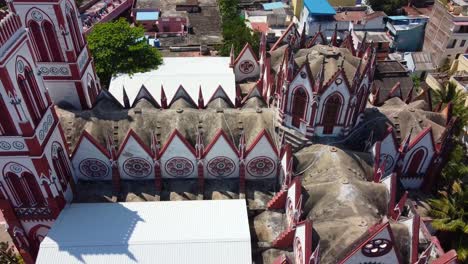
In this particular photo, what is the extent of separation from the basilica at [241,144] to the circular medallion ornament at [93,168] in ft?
0.35

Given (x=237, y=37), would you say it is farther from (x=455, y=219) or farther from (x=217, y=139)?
(x=455, y=219)

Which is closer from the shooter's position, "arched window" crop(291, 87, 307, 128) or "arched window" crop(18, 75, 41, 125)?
"arched window" crop(18, 75, 41, 125)

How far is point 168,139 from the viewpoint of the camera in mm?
30062

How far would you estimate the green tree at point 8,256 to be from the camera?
29070mm

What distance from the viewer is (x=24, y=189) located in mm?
26438

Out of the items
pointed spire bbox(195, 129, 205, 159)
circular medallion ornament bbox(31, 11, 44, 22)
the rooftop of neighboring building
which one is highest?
circular medallion ornament bbox(31, 11, 44, 22)

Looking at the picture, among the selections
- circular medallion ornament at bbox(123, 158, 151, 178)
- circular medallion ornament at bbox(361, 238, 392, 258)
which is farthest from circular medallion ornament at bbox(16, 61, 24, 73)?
circular medallion ornament at bbox(361, 238, 392, 258)

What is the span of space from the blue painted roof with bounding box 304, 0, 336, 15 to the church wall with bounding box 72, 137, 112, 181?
42489mm

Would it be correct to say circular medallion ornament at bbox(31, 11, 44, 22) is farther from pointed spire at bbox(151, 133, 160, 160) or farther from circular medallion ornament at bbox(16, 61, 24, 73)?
pointed spire at bbox(151, 133, 160, 160)

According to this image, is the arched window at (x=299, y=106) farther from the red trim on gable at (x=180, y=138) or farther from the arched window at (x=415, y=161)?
the arched window at (x=415, y=161)

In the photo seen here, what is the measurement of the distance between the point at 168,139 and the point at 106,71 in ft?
64.8

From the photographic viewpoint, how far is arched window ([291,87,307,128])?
1173 inches

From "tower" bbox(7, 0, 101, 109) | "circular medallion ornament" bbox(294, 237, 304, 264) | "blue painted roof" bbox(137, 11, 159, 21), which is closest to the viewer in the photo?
"circular medallion ornament" bbox(294, 237, 304, 264)

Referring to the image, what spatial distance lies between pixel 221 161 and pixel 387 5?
179 feet
